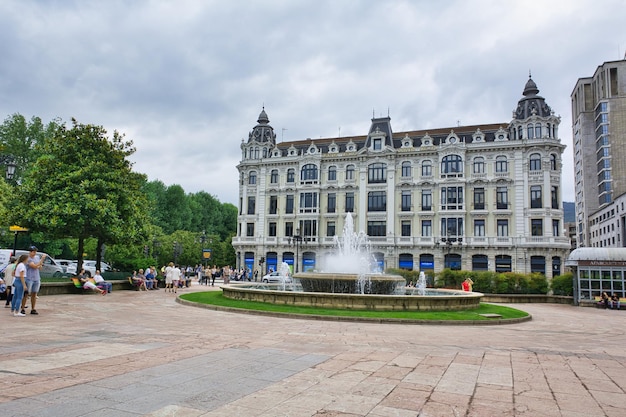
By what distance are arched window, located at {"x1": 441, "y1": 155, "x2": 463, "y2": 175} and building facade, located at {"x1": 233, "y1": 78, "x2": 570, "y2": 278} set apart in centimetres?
11

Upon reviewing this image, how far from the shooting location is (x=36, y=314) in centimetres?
1291

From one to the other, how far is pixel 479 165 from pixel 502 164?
2.38 metres

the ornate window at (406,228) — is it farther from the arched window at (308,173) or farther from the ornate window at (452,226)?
the arched window at (308,173)

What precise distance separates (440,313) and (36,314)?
13.1 meters

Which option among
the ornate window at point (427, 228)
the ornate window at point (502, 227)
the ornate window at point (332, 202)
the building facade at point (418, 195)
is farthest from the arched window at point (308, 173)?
the ornate window at point (502, 227)

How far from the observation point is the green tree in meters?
23.0

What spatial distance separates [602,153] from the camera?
82.4 meters

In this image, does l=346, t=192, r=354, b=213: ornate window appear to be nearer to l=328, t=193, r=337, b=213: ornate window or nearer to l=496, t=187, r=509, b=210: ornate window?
l=328, t=193, r=337, b=213: ornate window

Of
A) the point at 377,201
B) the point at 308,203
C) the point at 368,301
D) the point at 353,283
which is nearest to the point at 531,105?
the point at 377,201

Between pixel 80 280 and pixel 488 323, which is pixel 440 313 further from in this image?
pixel 80 280

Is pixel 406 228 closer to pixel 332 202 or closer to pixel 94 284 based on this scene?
pixel 332 202

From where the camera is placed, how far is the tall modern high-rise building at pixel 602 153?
247 feet

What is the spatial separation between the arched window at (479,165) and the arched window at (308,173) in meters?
19.1

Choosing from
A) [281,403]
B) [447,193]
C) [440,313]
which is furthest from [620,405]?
[447,193]
